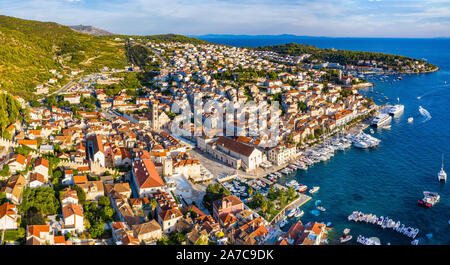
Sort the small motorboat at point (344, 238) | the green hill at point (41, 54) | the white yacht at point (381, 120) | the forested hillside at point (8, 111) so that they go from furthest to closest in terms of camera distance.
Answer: the green hill at point (41, 54) < the white yacht at point (381, 120) < the forested hillside at point (8, 111) < the small motorboat at point (344, 238)

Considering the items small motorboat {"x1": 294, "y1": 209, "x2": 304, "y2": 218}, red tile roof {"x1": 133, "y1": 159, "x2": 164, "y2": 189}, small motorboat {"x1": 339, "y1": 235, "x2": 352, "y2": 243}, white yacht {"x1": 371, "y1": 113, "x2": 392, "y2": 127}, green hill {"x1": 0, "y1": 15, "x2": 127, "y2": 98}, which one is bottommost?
small motorboat {"x1": 339, "y1": 235, "x2": 352, "y2": 243}

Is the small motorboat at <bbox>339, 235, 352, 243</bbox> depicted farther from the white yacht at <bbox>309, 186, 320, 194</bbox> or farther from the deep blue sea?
the white yacht at <bbox>309, 186, 320, 194</bbox>

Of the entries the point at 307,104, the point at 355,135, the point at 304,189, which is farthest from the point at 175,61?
the point at 304,189

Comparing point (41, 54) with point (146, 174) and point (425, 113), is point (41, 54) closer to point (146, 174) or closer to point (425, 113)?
point (146, 174)

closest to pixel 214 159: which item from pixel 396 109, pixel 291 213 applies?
pixel 291 213

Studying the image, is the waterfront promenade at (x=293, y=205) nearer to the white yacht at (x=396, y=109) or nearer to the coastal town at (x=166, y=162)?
the coastal town at (x=166, y=162)

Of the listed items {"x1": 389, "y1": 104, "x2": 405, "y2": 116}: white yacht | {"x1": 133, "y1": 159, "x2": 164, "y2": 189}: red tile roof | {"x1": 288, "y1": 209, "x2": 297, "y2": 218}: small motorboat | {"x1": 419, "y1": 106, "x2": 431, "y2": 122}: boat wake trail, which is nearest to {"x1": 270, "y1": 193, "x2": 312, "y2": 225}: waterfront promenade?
{"x1": 288, "y1": 209, "x2": 297, "y2": 218}: small motorboat

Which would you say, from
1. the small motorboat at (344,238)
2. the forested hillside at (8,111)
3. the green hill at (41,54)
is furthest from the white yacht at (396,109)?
the green hill at (41,54)
